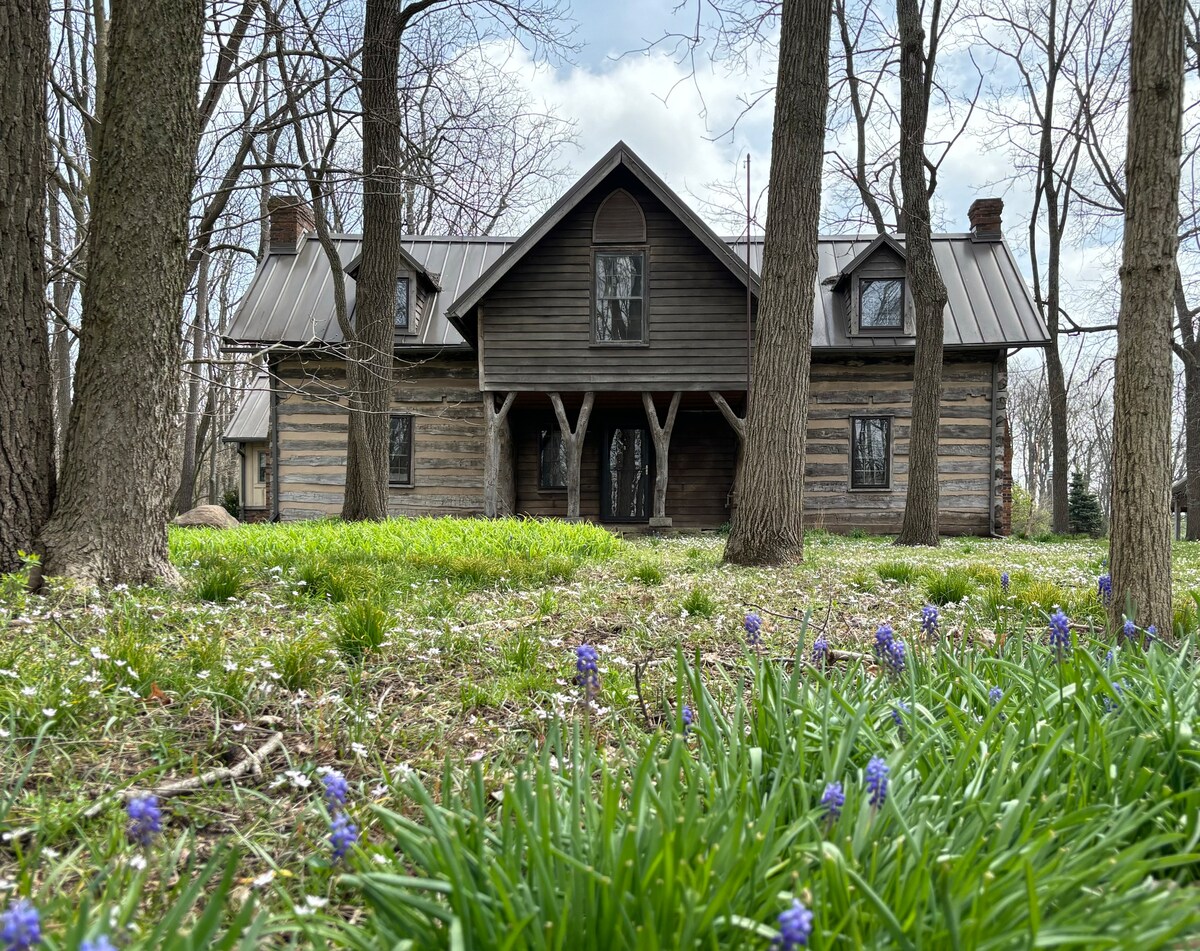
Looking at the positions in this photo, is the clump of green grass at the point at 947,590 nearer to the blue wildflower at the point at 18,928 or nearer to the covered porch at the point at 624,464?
the blue wildflower at the point at 18,928

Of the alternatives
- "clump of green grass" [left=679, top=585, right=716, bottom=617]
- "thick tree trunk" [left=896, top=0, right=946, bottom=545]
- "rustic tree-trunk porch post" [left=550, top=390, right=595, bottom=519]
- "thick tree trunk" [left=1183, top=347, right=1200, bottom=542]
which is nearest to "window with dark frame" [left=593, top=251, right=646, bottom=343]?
"rustic tree-trunk porch post" [left=550, top=390, right=595, bottom=519]

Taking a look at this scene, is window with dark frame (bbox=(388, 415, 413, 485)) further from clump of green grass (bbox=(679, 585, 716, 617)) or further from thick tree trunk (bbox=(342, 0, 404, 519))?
clump of green grass (bbox=(679, 585, 716, 617))

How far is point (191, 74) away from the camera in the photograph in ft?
16.1

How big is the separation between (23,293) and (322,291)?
14479mm

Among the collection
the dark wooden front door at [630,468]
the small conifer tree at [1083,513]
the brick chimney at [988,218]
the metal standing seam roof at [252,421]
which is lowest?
the small conifer tree at [1083,513]

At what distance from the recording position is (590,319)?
1616 cm

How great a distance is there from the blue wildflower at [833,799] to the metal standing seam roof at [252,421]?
25.5m

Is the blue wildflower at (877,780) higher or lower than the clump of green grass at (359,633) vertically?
→ higher

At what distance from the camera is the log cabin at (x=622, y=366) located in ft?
52.2

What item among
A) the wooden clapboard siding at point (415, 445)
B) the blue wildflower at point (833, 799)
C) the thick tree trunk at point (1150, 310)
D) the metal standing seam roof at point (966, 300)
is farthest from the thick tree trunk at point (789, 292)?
the wooden clapboard siding at point (415, 445)

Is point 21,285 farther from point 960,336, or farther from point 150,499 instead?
point 960,336

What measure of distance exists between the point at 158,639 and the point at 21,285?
7.95ft

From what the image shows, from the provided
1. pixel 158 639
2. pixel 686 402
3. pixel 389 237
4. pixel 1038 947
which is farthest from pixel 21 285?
pixel 686 402

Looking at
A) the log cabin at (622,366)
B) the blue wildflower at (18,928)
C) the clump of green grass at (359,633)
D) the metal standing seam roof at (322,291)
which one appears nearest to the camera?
the blue wildflower at (18,928)
